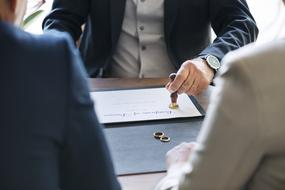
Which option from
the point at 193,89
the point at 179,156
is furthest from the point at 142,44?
the point at 179,156

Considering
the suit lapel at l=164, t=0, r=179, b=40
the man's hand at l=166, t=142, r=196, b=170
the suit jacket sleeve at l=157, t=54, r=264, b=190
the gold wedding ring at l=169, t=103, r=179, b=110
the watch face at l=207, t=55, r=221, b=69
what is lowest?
the gold wedding ring at l=169, t=103, r=179, b=110

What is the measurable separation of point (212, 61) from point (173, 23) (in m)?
0.29

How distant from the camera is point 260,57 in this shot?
62 cm

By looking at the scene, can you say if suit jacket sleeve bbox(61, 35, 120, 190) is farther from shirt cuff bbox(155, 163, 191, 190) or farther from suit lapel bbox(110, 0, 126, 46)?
suit lapel bbox(110, 0, 126, 46)

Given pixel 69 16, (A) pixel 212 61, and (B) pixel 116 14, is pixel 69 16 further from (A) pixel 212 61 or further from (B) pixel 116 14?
(A) pixel 212 61

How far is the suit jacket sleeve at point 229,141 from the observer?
624 millimetres

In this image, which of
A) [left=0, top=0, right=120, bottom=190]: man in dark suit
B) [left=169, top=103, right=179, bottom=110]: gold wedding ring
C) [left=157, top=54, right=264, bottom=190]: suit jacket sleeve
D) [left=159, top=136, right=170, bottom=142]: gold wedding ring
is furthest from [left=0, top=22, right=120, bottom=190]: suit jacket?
[left=169, top=103, right=179, bottom=110]: gold wedding ring

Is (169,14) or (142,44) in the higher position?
(169,14)

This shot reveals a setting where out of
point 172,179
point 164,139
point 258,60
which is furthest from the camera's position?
point 164,139

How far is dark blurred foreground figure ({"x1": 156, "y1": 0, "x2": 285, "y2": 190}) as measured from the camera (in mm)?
615

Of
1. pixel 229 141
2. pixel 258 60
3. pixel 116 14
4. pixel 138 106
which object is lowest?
pixel 138 106

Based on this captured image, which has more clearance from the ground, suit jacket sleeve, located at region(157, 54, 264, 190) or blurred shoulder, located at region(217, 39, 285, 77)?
blurred shoulder, located at region(217, 39, 285, 77)

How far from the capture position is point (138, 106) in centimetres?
124

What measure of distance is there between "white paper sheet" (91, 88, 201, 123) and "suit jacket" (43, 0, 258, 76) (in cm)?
36
